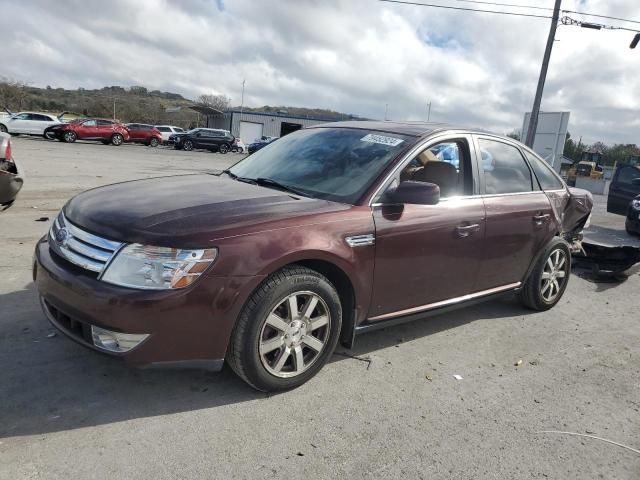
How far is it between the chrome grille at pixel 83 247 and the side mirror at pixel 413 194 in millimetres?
1775

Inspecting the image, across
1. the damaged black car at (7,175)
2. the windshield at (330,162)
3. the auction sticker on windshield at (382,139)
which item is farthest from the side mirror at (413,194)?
the damaged black car at (7,175)

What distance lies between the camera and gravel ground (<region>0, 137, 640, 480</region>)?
253cm

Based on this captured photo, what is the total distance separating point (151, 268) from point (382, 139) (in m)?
2.08

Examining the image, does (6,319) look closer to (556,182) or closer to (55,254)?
(55,254)

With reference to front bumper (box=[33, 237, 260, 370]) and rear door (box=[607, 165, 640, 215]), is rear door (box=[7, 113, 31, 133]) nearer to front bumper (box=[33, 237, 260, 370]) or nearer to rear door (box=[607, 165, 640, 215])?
rear door (box=[607, 165, 640, 215])

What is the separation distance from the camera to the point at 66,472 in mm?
2332

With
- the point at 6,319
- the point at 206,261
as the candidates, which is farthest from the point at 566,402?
the point at 6,319

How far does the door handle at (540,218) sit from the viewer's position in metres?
4.70

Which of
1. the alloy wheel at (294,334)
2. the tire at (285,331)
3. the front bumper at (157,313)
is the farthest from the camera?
the alloy wheel at (294,334)

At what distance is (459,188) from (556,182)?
1.76 meters

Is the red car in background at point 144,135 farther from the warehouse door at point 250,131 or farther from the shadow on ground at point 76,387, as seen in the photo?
the shadow on ground at point 76,387

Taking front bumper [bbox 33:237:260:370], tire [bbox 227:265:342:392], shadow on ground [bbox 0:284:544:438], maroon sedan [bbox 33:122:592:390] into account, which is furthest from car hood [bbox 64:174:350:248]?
shadow on ground [bbox 0:284:544:438]

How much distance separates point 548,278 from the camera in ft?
16.9

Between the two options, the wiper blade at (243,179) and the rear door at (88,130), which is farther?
the rear door at (88,130)
